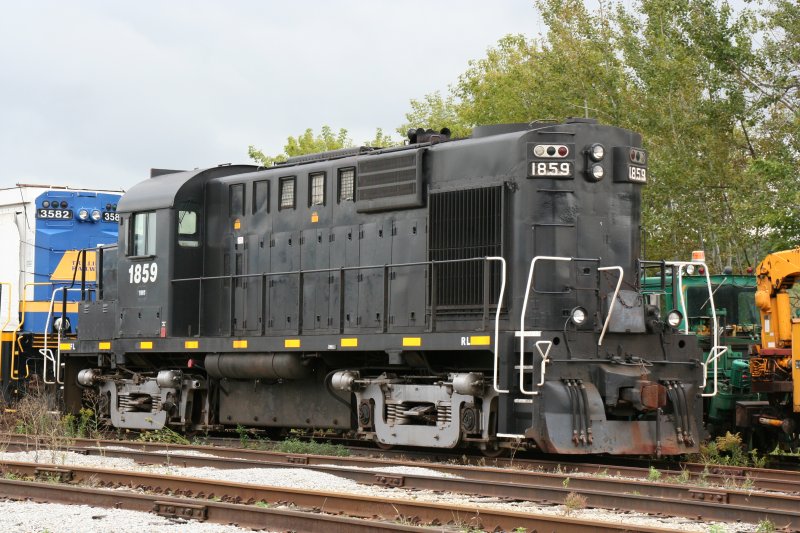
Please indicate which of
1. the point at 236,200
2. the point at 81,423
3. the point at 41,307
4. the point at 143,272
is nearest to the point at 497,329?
the point at 236,200

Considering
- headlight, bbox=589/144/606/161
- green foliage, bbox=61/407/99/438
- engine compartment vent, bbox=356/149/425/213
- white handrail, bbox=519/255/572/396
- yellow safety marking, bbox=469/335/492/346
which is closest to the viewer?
white handrail, bbox=519/255/572/396

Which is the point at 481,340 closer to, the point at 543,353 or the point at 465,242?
the point at 543,353

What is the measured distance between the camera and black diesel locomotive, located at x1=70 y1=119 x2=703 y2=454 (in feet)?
40.9

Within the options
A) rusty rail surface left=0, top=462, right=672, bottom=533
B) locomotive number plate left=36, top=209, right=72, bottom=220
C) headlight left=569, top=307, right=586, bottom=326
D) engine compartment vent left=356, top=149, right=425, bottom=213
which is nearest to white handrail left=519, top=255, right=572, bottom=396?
headlight left=569, top=307, right=586, bottom=326

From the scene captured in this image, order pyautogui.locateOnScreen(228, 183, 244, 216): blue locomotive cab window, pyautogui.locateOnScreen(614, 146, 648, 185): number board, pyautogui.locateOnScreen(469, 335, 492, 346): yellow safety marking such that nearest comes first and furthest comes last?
pyautogui.locateOnScreen(469, 335, 492, 346): yellow safety marking, pyautogui.locateOnScreen(614, 146, 648, 185): number board, pyautogui.locateOnScreen(228, 183, 244, 216): blue locomotive cab window

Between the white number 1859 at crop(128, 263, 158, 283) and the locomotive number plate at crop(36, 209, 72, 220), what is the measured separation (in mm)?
4960

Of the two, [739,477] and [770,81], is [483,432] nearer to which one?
[739,477]

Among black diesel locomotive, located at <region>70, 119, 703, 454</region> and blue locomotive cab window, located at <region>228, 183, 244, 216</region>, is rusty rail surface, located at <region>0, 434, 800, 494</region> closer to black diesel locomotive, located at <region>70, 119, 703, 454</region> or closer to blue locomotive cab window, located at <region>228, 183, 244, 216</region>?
black diesel locomotive, located at <region>70, 119, 703, 454</region>

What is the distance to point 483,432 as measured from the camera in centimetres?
1264

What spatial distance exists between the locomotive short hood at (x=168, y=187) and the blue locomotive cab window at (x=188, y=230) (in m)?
0.30

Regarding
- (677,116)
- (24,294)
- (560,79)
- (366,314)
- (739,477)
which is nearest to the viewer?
(739,477)

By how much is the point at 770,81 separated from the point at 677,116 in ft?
8.07

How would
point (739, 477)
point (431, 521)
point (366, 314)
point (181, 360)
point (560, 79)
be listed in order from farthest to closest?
1. point (560, 79)
2. point (181, 360)
3. point (366, 314)
4. point (739, 477)
5. point (431, 521)

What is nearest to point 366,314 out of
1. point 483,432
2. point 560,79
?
point 483,432
